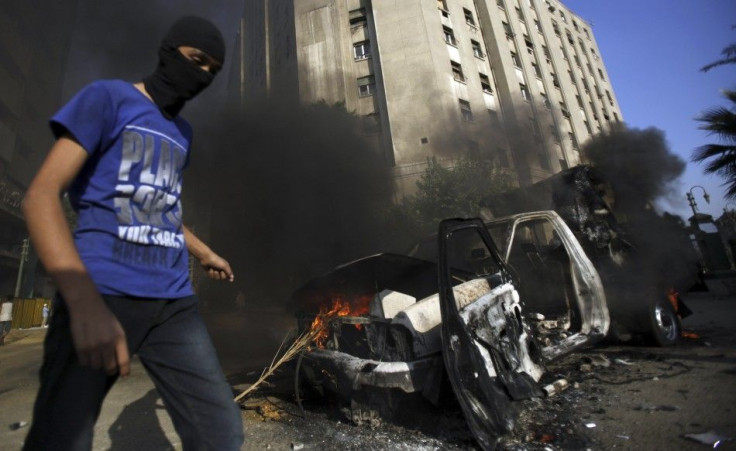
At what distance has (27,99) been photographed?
86.2 ft

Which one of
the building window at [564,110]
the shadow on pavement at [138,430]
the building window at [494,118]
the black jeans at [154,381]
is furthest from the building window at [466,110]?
the black jeans at [154,381]

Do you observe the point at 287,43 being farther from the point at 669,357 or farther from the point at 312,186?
the point at 669,357

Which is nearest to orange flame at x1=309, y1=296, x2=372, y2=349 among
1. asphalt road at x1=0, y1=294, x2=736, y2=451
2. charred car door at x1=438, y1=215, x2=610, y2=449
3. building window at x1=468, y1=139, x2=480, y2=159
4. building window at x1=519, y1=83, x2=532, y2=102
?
asphalt road at x1=0, y1=294, x2=736, y2=451

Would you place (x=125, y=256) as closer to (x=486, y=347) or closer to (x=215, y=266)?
(x=215, y=266)

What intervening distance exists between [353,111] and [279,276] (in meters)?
9.04

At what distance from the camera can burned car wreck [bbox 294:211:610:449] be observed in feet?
7.61

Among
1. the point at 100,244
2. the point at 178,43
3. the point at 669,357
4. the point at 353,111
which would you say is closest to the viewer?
the point at 100,244

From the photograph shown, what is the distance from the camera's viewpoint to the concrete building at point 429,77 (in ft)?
60.0

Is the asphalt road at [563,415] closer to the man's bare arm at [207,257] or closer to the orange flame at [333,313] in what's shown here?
the orange flame at [333,313]

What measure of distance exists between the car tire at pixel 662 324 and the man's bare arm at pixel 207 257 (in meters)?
4.75

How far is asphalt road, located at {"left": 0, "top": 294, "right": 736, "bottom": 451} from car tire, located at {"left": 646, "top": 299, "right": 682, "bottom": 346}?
12 centimetres

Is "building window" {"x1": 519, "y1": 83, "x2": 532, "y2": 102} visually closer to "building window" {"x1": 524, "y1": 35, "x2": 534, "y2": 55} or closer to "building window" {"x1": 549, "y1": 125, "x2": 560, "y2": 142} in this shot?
"building window" {"x1": 549, "y1": 125, "x2": 560, "y2": 142}

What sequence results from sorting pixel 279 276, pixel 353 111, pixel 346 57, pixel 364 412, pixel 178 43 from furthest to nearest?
pixel 346 57 → pixel 353 111 → pixel 279 276 → pixel 364 412 → pixel 178 43

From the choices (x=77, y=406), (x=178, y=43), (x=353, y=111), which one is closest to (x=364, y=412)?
(x=77, y=406)
